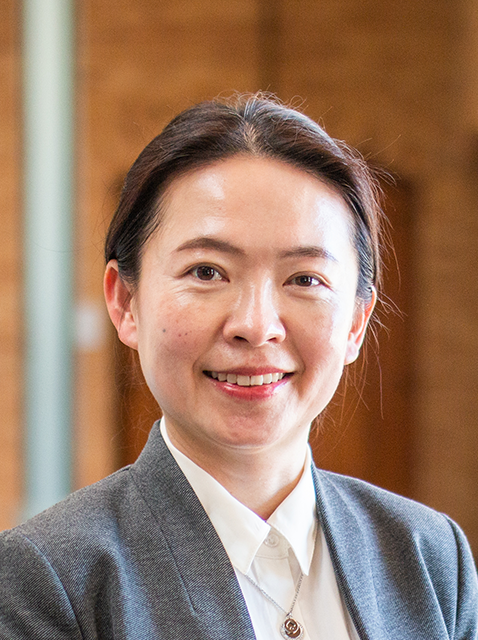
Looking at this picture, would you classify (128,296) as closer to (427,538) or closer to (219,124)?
(219,124)

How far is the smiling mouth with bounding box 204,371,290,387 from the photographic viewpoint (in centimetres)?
104

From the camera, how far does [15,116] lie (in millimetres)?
4531

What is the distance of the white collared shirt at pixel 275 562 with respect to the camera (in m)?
1.07

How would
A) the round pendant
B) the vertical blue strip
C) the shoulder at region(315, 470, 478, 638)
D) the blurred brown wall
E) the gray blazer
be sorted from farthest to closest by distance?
the blurred brown wall
the vertical blue strip
the shoulder at region(315, 470, 478, 638)
the round pendant
the gray blazer

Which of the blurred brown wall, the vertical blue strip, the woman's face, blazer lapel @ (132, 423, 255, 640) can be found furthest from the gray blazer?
the blurred brown wall

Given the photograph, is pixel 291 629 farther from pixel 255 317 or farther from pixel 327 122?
pixel 327 122

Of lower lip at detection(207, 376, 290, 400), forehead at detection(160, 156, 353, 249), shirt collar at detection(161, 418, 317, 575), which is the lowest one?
shirt collar at detection(161, 418, 317, 575)

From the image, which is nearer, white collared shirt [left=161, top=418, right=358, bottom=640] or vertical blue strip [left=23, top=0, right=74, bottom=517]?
white collared shirt [left=161, top=418, right=358, bottom=640]

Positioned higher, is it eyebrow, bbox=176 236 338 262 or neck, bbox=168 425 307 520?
eyebrow, bbox=176 236 338 262

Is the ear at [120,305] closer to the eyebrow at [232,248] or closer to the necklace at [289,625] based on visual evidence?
the eyebrow at [232,248]

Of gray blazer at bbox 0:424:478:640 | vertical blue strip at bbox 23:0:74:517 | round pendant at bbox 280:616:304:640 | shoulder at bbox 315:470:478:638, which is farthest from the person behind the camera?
vertical blue strip at bbox 23:0:74:517

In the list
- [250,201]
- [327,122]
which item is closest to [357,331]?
[250,201]

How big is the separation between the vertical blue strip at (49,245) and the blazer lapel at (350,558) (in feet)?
7.80

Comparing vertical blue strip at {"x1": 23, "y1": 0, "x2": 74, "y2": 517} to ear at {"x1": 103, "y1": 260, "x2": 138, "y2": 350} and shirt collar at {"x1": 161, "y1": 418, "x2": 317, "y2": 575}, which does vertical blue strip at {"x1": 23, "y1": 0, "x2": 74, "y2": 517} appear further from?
shirt collar at {"x1": 161, "y1": 418, "x2": 317, "y2": 575}
